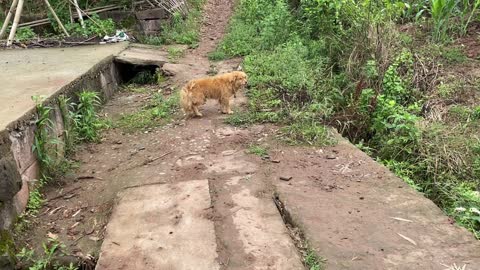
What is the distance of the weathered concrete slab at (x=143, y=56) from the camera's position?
7.21m

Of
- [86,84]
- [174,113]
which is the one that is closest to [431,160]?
[174,113]

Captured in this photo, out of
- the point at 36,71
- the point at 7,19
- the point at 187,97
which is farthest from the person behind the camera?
the point at 7,19

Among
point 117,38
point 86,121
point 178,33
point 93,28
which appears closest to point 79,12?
point 93,28

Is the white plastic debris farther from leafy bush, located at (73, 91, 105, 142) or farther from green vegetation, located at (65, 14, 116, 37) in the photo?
leafy bush, located at (73, 91, 105, 142)

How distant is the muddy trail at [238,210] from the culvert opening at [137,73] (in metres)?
2.77

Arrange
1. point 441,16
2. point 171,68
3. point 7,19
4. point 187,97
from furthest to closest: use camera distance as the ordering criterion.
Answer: point 7,19 < point 171,68 < point 441,16 < point 187,97

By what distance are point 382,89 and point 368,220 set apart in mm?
2710

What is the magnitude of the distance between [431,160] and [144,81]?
487 cm

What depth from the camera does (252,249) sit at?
2.78 meters

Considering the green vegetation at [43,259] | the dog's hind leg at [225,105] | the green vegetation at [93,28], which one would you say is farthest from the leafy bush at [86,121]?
the green vegetation at [93,28]

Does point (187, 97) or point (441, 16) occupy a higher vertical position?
point (441, 16)

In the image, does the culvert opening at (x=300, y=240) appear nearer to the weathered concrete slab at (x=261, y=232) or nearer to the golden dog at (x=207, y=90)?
the weathered concrete slab at (x=261, y=232)

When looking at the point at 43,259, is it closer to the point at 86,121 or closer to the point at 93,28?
the point at 86,121

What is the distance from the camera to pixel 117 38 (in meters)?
8.45
